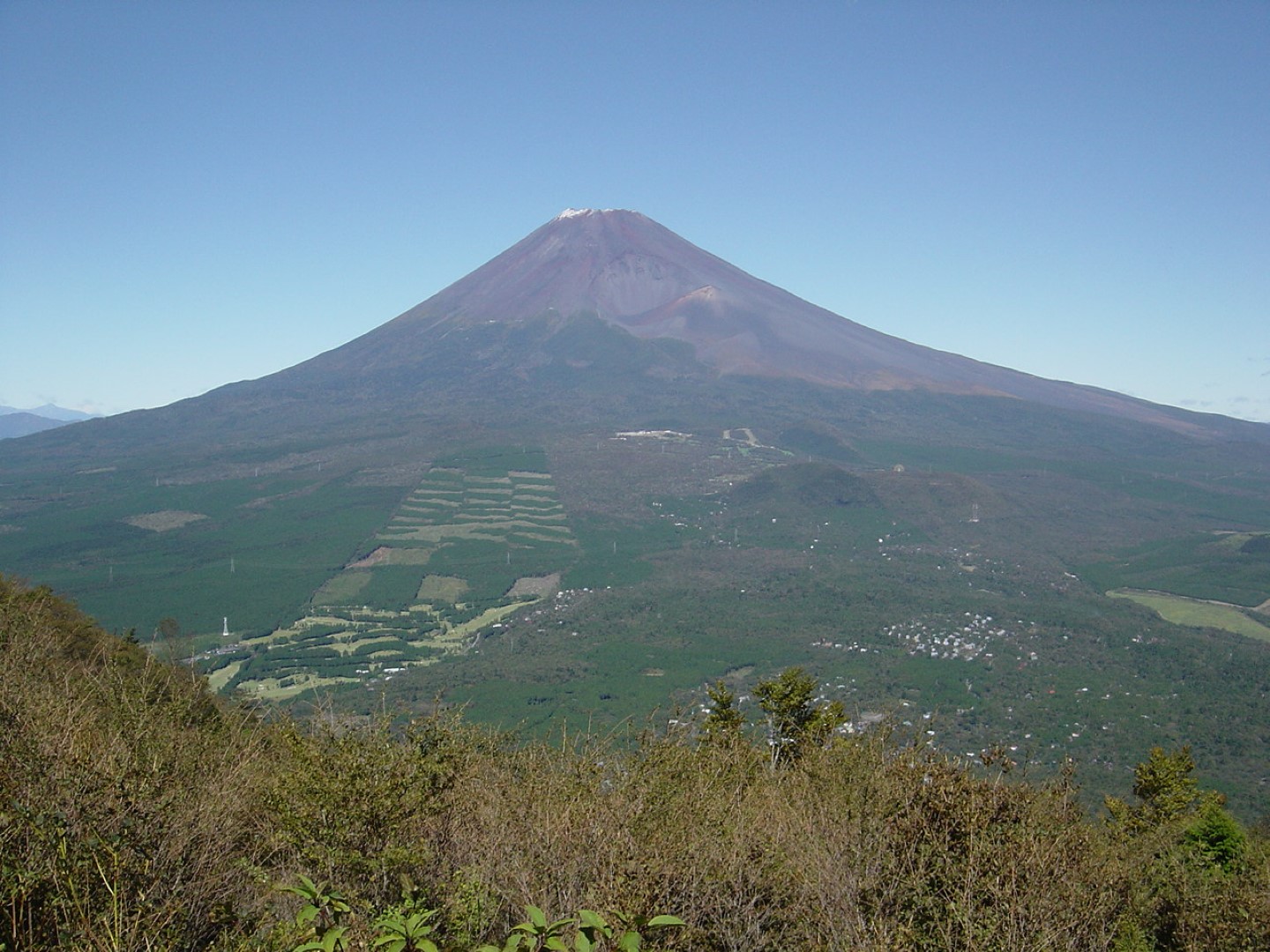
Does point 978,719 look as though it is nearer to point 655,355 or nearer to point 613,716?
point 613,716

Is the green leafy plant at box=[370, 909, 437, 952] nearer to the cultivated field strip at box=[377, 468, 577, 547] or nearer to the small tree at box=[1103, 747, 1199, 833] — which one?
the small tree at box=[1103, 747, 1199, 833]

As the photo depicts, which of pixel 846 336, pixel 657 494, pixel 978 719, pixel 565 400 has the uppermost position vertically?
pixel 846 336

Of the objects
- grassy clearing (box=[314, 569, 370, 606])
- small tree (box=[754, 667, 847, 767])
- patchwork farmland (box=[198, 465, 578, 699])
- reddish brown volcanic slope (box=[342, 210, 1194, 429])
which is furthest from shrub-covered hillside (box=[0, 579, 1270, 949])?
reddish brown volcanic slope (box=[342, 210, 1194, 429])

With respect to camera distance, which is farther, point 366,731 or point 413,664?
point 413,664

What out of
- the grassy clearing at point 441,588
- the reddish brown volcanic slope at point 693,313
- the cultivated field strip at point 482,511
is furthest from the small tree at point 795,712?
the reddish brown volcanic slope at point 693,313

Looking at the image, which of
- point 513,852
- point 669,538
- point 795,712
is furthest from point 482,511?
point 513,852

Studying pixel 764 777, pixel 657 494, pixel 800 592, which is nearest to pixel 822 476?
pixel 657 494

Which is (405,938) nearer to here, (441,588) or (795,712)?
(795,712)
